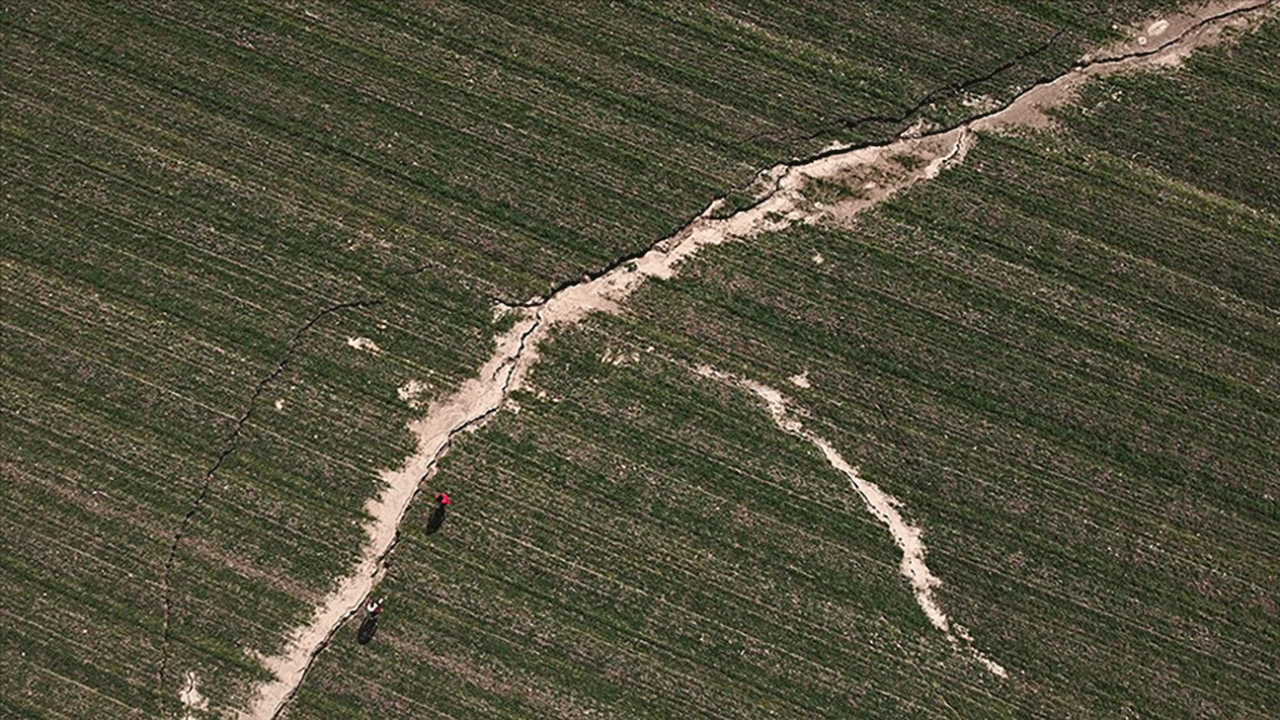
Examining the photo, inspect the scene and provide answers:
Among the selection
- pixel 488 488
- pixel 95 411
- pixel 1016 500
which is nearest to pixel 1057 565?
pixel 1016 500

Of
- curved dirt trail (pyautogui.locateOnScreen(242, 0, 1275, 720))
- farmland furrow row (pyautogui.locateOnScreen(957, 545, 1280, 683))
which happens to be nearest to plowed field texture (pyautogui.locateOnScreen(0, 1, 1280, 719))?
farmland furrow row (pyautogui.locateOnScreen(957, 545, 1280, 683))

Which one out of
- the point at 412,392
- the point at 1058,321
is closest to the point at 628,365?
→ the point at 412,392

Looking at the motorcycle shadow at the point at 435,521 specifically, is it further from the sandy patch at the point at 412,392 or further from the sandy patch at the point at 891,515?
the sandy patch at the point at 891,515

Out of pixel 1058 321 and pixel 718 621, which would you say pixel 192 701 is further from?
pixel 1058 321

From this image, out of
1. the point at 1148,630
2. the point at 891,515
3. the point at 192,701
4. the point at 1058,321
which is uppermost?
the point at 1058,321

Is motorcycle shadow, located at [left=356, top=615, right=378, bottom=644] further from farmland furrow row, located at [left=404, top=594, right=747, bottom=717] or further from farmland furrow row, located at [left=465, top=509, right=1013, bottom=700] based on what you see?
farmland furrow row, located at [left=465, top=509, right=1013, bottom=700]

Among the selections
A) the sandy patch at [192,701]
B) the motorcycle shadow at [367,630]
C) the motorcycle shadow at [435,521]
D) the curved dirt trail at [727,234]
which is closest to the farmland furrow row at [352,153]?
the curved dirt trail at [727,234]

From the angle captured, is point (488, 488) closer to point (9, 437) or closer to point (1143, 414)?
point (9, 437)
